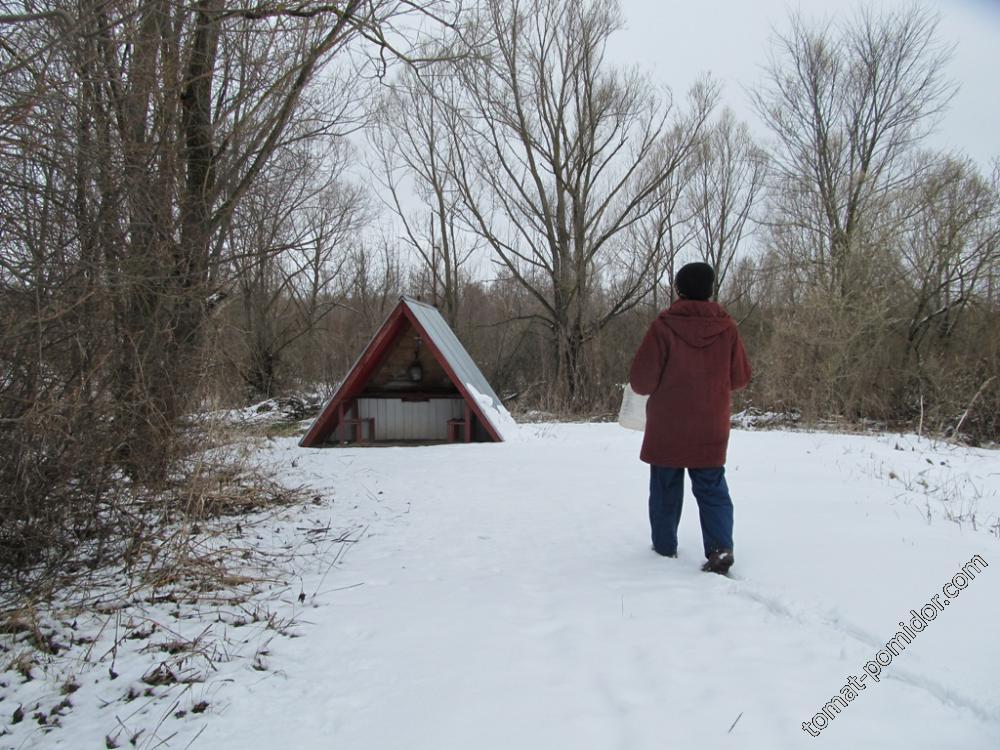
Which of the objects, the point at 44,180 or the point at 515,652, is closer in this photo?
the point at 515,652

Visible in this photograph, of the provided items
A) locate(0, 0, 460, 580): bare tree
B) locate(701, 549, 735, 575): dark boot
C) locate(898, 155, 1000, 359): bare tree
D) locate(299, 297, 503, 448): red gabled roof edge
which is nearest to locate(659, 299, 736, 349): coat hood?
locate(701, 549, 735, 575): dark boot

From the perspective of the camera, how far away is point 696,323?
370 cm

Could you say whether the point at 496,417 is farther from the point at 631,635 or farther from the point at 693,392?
the point at 631,635

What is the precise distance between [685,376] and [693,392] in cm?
11

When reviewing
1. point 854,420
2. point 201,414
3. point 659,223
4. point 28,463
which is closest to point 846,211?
point 659,223

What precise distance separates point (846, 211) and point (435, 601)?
2013 centimetres

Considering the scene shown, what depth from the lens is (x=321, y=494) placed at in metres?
6.11

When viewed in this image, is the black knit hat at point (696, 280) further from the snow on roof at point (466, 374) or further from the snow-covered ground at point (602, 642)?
the snow on roof at point (466, 374)

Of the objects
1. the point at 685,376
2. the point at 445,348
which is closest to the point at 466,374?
the point at 445,348

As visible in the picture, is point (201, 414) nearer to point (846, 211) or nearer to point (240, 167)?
point (240, 167)

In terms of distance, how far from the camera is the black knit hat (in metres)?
3.70

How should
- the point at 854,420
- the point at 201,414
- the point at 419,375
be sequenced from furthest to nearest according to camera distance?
the point at 854,420, the point at 419,375, the point at 201,414

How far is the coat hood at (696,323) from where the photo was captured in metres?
3.70

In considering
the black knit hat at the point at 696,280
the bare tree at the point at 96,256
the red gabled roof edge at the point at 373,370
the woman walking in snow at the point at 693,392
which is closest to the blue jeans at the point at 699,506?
the woman walking in snow at the point at 693,392
